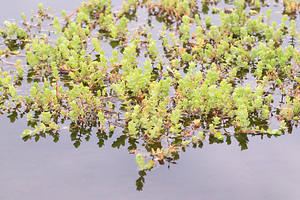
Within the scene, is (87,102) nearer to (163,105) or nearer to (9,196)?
(163,105)

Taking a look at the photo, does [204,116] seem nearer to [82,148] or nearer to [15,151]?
[82,148]

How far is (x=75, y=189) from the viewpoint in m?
5.61

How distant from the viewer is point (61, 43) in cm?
799

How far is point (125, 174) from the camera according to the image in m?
5.86

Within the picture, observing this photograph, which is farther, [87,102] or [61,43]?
[61,43]

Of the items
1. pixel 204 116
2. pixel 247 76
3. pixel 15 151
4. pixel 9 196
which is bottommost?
pixel 9 196

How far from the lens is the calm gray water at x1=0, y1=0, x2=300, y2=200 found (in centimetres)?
558

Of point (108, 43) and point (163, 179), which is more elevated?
point (108, 43)

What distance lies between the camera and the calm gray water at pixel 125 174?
5.58 meters

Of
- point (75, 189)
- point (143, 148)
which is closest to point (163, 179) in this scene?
point (143, 148)

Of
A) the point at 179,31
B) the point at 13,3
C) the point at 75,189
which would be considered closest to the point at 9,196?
the point at 75,189

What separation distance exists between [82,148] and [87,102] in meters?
0.73

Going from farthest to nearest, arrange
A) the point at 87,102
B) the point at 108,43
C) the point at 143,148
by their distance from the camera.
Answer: the point at 108,43
the point at 87,102
the point at 143,148

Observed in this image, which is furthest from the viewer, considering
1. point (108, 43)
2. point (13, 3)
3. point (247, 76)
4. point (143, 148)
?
point (13, 3)
